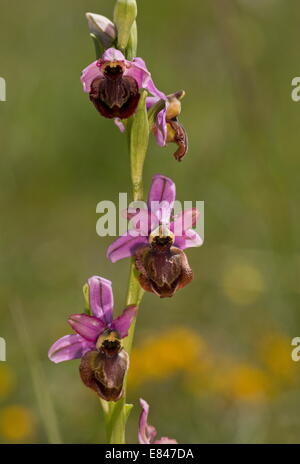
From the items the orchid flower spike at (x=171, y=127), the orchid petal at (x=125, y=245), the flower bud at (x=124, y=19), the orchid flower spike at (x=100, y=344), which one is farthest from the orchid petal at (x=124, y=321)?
the flower bud at (x=124, y=19)

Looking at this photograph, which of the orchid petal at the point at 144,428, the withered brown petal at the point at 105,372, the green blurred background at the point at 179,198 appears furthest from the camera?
the green blurred background at the point at 179,198

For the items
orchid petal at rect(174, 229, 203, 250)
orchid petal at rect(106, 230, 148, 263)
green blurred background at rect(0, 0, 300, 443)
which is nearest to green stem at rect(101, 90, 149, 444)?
orchid petal at rect(106, 230, 148, 263)

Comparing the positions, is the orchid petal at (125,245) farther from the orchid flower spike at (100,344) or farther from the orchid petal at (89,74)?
the orchid petal at (89,74)

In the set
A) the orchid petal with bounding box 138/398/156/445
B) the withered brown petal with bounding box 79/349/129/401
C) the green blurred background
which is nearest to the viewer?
the withered brown petal with bounding box 79/349/129/401

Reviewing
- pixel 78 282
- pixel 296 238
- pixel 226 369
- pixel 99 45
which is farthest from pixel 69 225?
pixel 99 45

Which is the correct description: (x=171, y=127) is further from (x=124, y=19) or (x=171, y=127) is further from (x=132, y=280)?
(x=132, y=280)

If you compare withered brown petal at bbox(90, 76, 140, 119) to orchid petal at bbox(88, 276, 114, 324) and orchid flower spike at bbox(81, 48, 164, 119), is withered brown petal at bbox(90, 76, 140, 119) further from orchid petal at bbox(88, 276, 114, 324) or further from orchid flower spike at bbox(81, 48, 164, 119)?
orchid petal at bbox(88, 276, 114, 324)
